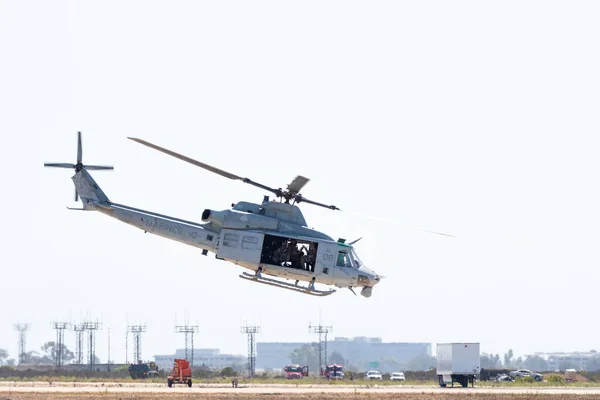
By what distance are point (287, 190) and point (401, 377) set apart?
4563 centimetres

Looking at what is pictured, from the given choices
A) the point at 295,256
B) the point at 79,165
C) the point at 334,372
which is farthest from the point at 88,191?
the point at 334,372

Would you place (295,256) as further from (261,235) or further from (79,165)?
(79,165)

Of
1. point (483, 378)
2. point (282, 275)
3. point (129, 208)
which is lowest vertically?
point (483, 378)

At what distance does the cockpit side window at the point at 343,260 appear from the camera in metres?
51.1

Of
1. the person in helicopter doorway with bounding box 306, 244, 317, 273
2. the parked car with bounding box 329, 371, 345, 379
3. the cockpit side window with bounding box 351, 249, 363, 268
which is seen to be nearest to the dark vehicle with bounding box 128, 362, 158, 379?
the parked car with bounding box 329, 371, 345, 379

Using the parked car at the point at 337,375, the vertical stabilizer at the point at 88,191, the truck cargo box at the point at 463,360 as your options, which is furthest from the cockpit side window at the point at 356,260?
the parked car at the point at 337,375

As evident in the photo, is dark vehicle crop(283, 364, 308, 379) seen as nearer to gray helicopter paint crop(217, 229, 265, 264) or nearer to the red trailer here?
the red trailer

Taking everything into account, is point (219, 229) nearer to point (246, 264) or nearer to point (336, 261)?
point (246, 264)

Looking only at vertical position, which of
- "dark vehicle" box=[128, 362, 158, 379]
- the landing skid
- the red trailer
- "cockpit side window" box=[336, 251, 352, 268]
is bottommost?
"dark vehicle" box=[128, 362, 158, 379]

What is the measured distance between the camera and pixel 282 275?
5050 cm

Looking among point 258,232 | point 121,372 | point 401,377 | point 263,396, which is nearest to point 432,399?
point 263,396

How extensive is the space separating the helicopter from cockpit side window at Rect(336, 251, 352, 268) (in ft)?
0.17

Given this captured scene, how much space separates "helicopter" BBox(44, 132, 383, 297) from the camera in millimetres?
49719

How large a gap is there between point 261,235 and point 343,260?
4.59 m
